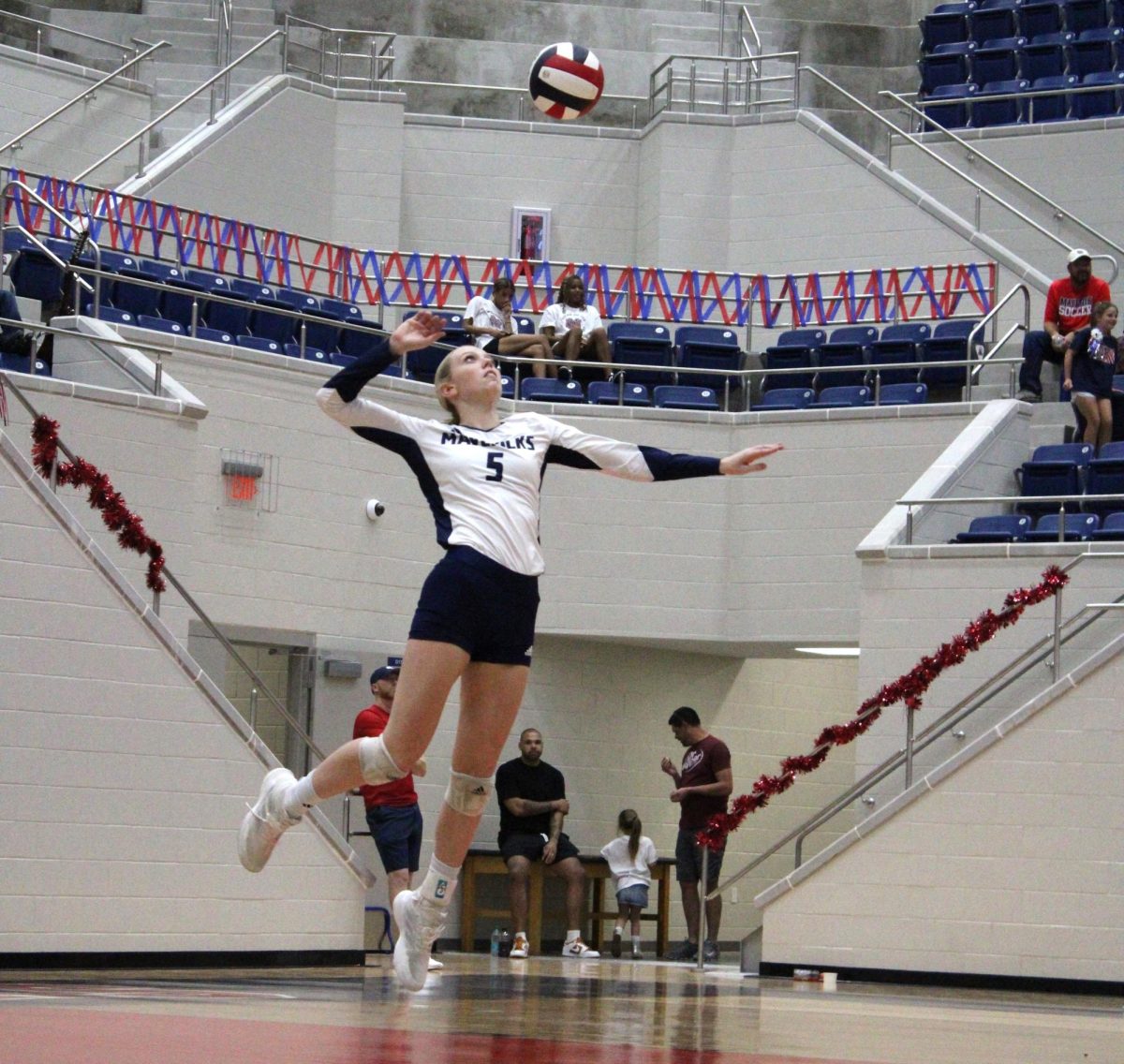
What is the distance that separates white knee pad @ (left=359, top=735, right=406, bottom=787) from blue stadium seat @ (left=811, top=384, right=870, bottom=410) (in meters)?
9.91

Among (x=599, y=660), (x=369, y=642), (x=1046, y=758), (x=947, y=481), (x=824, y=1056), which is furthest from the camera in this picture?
(x=599, y=660)

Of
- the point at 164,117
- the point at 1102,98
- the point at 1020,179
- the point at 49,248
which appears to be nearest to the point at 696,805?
the point at 49,248

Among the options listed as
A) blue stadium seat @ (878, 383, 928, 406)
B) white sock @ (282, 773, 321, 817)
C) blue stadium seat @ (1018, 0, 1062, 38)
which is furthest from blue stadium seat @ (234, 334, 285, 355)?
blue stadium seat @ (1018, 0, 1062, 38)

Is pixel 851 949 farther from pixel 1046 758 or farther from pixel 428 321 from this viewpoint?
pixel 428 321

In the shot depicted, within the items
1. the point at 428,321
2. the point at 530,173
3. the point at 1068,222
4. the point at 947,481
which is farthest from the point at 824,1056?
the point at 530,173

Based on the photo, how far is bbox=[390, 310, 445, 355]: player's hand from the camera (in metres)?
6.45

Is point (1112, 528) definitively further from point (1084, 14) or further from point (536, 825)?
point (1084, 14)

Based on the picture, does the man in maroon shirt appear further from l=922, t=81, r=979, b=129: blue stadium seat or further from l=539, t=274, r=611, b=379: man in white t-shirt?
l=922, t=81, r=979, b=129: blue stadium seat

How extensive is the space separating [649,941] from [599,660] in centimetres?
248

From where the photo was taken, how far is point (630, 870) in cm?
1516

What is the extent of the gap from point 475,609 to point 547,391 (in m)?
9.81

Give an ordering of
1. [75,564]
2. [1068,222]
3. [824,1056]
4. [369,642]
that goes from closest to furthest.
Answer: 1. [824,1056]
2. [75,564]
3. [369,642]
4. [1068,222]

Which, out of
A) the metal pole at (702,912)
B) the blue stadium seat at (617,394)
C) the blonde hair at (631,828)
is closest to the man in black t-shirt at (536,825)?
the blonde hair at (631,828)

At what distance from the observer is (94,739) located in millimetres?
11031
